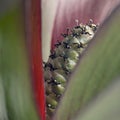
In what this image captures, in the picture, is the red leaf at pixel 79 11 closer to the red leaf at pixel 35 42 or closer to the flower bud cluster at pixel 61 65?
the flower bud cluster at pixel 61 65

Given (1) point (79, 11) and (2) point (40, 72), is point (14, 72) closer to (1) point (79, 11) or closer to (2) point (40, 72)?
(2) point (40, 72)

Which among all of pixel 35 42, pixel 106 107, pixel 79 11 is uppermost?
pixel 79 11

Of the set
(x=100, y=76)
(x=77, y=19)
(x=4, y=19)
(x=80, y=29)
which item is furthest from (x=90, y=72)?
(x=77, y=19)

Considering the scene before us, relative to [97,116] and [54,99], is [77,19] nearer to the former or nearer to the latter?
[54,99]

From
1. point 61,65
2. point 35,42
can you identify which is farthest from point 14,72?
point 61,65

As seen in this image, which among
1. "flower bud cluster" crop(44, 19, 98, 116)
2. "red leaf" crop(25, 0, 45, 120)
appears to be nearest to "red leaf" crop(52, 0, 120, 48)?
"flower bud cluster" crop(44, 19, 98, 116)

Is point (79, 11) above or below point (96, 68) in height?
above

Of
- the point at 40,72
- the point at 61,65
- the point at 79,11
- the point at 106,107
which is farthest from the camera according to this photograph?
the point at 79,11
